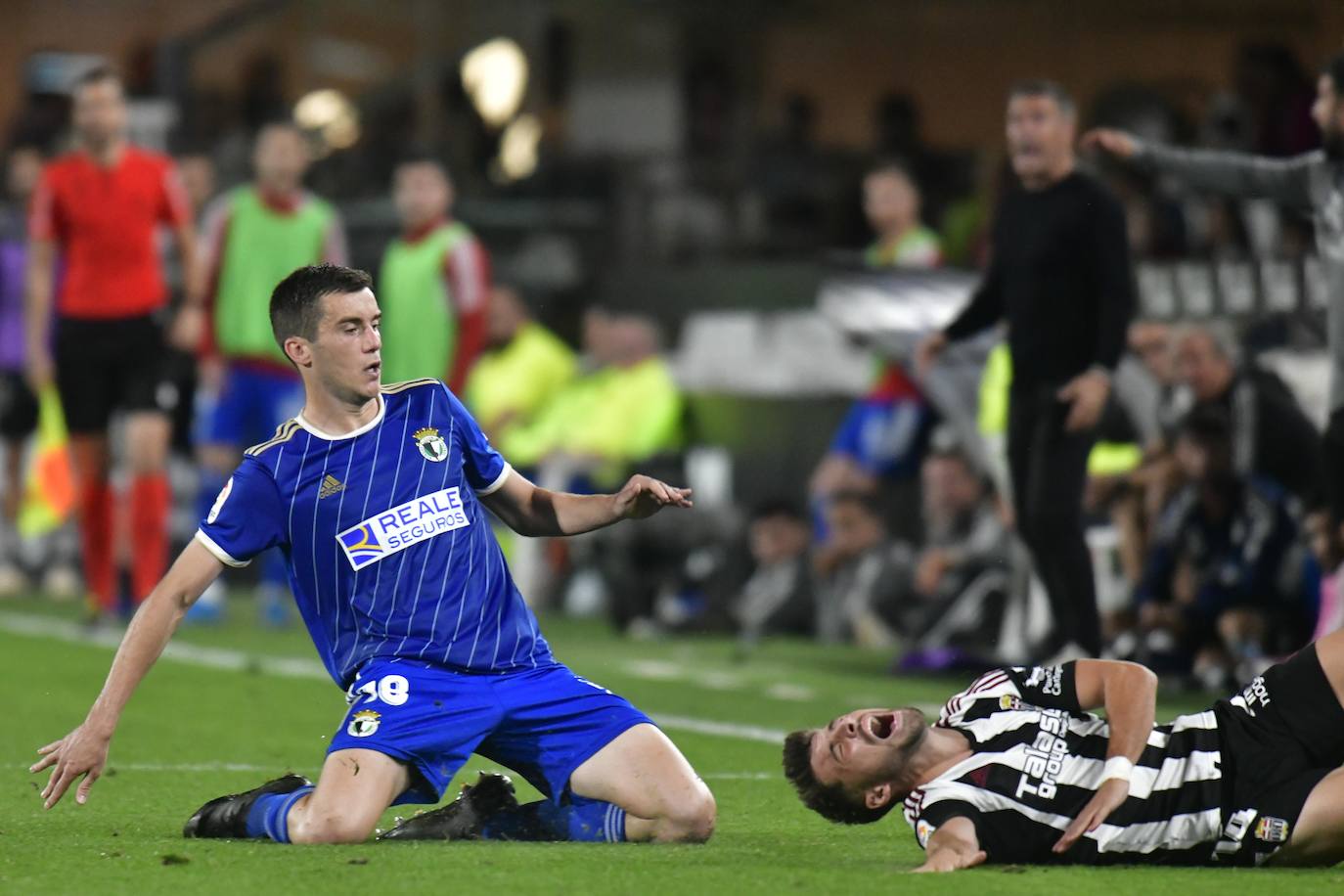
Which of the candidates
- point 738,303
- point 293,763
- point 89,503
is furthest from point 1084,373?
point 738,303

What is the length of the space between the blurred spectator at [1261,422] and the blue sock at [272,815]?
16.7ft

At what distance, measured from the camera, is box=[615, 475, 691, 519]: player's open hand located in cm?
576

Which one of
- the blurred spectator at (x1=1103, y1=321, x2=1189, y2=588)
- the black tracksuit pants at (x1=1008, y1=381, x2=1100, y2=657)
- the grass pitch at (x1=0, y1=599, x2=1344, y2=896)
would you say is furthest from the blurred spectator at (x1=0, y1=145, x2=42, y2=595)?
the black tracksuit pants at (x1=1008, y1=381, x2=1100, y2=657)

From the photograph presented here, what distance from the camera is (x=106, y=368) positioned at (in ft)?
38.3

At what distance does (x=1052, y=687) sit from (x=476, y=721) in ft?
4.41

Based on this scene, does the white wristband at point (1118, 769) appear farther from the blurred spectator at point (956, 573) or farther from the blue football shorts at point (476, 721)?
the blurred spectator at point (956, 573)

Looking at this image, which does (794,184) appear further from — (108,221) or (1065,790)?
(1065,790)

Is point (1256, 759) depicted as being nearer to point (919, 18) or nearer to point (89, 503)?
point (89, 503)

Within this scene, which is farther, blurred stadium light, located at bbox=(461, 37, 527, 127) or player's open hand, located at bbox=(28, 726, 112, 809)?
blurred stadium light, located at bbox=(461, 37, 527, 127)

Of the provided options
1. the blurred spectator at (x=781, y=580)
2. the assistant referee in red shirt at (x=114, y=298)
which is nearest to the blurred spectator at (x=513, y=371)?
the blurred spectator at (x=781, y=580)

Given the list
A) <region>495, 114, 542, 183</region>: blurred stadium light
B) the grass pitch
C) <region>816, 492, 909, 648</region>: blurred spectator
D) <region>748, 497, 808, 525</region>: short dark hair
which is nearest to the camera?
the grass pitch

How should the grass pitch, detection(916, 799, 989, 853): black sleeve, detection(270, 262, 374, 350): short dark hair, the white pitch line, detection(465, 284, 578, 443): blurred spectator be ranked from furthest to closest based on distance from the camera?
detection(465, 284, 578, 443): blurred spectator, the white pitch line, detection(270, 262, 374, 350): short dark hair, detection(916, 799, 989, 853): black sleeve, the grass pitch

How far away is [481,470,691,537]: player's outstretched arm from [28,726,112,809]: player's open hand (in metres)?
1.24

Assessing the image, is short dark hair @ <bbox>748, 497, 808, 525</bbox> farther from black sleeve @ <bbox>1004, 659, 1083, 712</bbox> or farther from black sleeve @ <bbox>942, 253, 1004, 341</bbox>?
black sleeve @ <bbox>1004, 659, 1083, 712</bbox>
